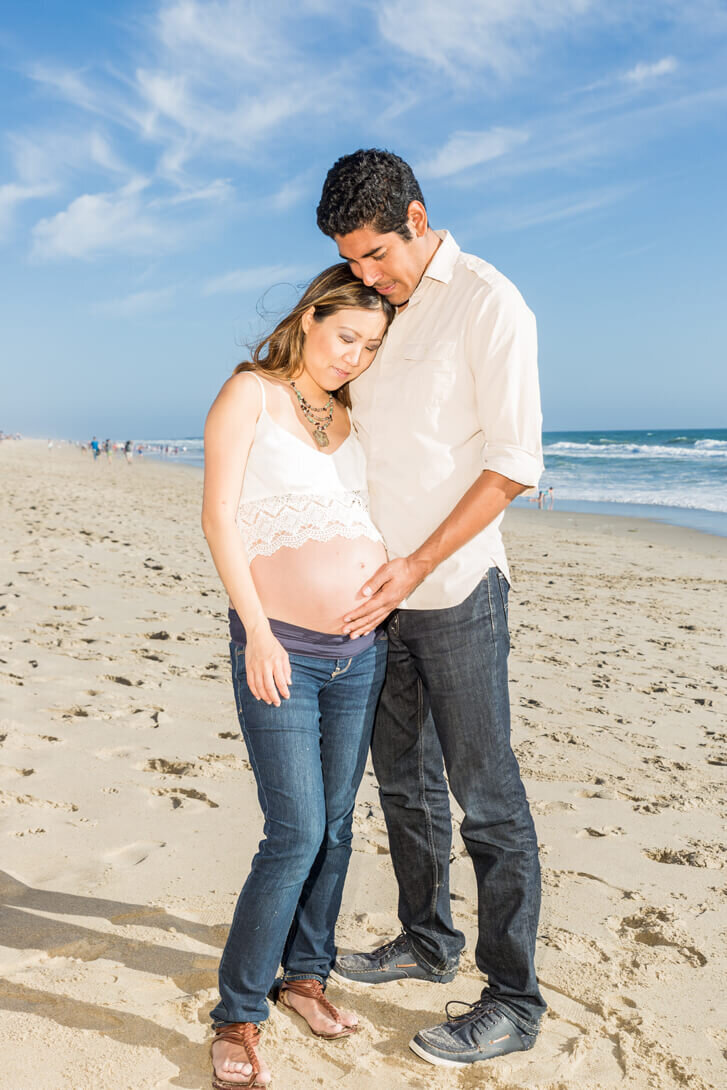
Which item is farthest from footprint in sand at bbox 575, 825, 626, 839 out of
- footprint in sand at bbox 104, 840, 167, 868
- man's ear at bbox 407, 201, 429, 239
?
man's ear at bbox 407, 201, 429, 239

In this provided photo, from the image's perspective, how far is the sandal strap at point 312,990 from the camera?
2369 mm

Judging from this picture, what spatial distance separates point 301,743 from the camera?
2.13m

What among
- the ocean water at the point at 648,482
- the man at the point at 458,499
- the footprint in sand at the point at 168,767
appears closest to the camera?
the man at the point at 458,499

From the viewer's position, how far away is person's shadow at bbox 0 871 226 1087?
2258 mm

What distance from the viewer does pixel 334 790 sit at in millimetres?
2271

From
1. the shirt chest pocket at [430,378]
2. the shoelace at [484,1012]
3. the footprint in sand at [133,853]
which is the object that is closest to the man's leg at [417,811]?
the shoelace at [484,1012]

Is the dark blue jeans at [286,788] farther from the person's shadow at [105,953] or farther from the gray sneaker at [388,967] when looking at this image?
the gray sneaker at [388,967]

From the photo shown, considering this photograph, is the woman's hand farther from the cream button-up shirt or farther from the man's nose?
the man's nose

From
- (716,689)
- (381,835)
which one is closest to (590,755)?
(381,835)

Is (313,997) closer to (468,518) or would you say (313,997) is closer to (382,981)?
(382,981)

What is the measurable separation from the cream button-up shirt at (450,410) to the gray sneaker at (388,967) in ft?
3.80

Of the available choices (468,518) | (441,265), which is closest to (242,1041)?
(468,518)

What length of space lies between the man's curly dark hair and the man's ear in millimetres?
15

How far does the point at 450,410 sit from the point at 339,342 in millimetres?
355
